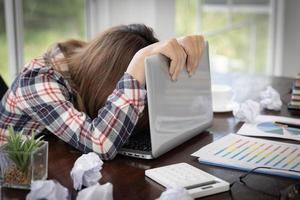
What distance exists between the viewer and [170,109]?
1.19 meters

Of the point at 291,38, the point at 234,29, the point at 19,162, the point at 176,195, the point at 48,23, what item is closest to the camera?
the point at 176,195

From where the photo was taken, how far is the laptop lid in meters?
1.12

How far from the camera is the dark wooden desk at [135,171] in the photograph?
3.03 ft

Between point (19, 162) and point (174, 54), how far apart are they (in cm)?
48

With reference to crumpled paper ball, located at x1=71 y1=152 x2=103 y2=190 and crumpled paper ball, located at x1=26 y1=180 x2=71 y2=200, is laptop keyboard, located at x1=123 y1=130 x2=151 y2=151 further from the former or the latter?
crumpled paper ball, located at x1=26 y1=180 x2=71 y2=200

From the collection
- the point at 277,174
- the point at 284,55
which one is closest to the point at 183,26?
the point at 284,55

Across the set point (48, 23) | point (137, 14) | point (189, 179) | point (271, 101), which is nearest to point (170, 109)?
point (189, 179)

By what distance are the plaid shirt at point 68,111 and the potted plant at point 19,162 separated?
0.21m

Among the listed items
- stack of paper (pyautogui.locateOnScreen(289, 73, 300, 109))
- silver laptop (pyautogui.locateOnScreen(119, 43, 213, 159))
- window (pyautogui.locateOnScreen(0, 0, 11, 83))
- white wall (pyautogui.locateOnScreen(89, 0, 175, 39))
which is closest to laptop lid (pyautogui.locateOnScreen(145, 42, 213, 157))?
silver laptop (pyautogui.locateOnScreen(119, 43, 213, 159))

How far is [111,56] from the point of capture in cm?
125

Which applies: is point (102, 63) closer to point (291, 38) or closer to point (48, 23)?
point (48, 23)

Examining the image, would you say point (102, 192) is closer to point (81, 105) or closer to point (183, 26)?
point (81, 105)

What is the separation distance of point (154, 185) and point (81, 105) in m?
0.39

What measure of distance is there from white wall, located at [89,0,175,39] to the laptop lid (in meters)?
1.54
